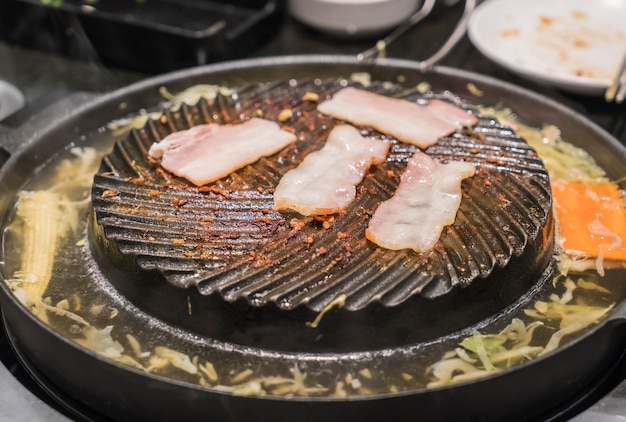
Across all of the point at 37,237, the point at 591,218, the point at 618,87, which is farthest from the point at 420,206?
the point at 618,87

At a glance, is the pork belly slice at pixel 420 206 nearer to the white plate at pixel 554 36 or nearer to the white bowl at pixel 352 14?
the white plate at pixel 554 36

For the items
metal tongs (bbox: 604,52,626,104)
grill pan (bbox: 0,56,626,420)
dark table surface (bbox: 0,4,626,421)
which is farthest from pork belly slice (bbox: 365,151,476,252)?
dark table surface (bbox: 0,4,626,421)

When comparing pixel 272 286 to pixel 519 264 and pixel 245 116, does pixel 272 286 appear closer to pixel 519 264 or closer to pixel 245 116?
pixel 519 264

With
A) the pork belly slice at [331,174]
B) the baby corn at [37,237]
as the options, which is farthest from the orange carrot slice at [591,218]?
the baby corn at [37,237]

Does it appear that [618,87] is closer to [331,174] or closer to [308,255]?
[331,174]

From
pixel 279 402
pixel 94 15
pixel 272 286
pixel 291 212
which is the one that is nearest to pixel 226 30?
pixel 94 15

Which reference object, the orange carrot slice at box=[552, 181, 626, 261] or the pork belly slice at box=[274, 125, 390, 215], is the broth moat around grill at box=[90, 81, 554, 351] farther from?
the orange carrot slice at box=[552, 181, 626, 261]
